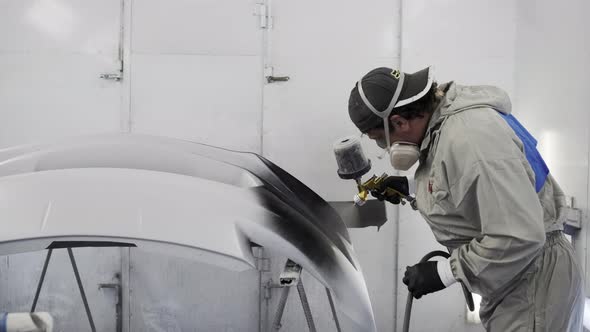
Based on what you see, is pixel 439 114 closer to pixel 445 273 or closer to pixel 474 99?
pixel 474 99

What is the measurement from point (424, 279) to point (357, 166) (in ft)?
2.20

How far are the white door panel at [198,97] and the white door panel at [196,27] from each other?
52mm

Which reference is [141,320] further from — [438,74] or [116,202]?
[438,74]

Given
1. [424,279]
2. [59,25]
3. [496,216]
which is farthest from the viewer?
[59,25]

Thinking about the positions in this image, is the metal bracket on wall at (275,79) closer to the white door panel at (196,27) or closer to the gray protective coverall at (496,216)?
the white door panel at (196,27)

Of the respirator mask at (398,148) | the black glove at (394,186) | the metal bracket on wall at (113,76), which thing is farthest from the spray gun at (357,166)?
the metal bracket on wall at (113,76)

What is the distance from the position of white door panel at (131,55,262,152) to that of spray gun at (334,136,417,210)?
2.35ft

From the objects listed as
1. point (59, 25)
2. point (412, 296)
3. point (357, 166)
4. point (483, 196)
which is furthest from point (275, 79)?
point (483, 196)

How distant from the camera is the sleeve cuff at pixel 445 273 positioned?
4.97ft

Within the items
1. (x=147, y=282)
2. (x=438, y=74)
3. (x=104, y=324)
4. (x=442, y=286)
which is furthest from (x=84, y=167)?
(x=438, y=74)

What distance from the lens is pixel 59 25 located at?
2.56 m

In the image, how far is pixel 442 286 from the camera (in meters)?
1.55

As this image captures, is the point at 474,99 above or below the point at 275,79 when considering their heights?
below

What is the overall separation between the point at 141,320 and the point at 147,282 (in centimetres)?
23
